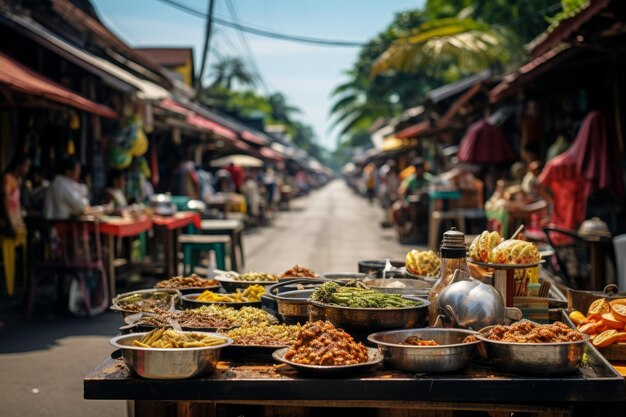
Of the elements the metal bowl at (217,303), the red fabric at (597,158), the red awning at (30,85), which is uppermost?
the red awning at (30,85)

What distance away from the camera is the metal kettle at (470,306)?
3.96m

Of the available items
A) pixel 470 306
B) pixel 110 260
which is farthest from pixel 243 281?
pixel 110 260

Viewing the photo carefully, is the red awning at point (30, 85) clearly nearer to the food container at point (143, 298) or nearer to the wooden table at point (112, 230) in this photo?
the wooden table at point (112, 230)

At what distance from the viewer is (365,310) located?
393 cm

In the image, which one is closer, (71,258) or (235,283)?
(235,283)

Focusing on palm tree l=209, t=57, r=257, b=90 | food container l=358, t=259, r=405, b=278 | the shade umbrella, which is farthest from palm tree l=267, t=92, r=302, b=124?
food container l=358, t=259, r=405, b=278

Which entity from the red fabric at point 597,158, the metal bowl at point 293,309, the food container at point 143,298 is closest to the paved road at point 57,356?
the food container at point 143,298

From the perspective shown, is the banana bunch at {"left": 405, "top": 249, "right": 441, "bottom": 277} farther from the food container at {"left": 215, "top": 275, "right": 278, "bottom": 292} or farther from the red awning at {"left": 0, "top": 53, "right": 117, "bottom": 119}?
the red awning at {"left": 0, "top": 53, "right": 117, "bottom": 119}

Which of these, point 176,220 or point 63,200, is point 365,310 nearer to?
point 63,200

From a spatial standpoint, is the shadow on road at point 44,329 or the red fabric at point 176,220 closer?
the shadow on road at point 44,329

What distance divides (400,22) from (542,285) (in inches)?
1660

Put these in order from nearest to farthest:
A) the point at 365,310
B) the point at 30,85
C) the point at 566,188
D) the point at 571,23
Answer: the point at 365,310, the point at 571,23, the point at 30,85, the point at 566,188

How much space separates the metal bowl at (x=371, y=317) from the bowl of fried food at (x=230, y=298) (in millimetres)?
1046

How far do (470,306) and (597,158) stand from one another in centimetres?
677
